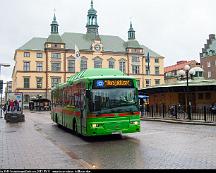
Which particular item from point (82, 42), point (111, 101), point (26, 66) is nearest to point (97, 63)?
point (82, 42)

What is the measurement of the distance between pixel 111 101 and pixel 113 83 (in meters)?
0.88

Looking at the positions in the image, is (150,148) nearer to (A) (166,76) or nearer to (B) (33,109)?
(B) (33,109)

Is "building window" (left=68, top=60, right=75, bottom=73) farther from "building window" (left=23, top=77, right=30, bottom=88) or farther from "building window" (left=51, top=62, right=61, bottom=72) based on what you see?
"building window" (left=23, top=77, right=30, bottom=88)

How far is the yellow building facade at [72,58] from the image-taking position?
325 feet

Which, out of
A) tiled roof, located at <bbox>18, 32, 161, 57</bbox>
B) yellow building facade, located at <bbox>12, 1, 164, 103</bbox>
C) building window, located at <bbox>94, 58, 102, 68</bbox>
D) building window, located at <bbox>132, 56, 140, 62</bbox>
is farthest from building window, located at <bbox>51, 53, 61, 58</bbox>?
building window, located at <bbox>132, 56, 140, 62</bbox>

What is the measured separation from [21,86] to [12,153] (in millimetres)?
87661

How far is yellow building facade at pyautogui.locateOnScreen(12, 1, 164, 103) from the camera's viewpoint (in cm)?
9912

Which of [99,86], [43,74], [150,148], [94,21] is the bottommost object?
[150,148]

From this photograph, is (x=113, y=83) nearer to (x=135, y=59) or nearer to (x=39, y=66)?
(x=39, y=66)

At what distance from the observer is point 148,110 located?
4503 centimetres

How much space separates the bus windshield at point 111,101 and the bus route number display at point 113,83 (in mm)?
201

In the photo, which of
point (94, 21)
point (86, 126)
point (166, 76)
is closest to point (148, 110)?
point (86, 126)

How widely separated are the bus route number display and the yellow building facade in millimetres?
76685

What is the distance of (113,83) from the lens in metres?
16.9
